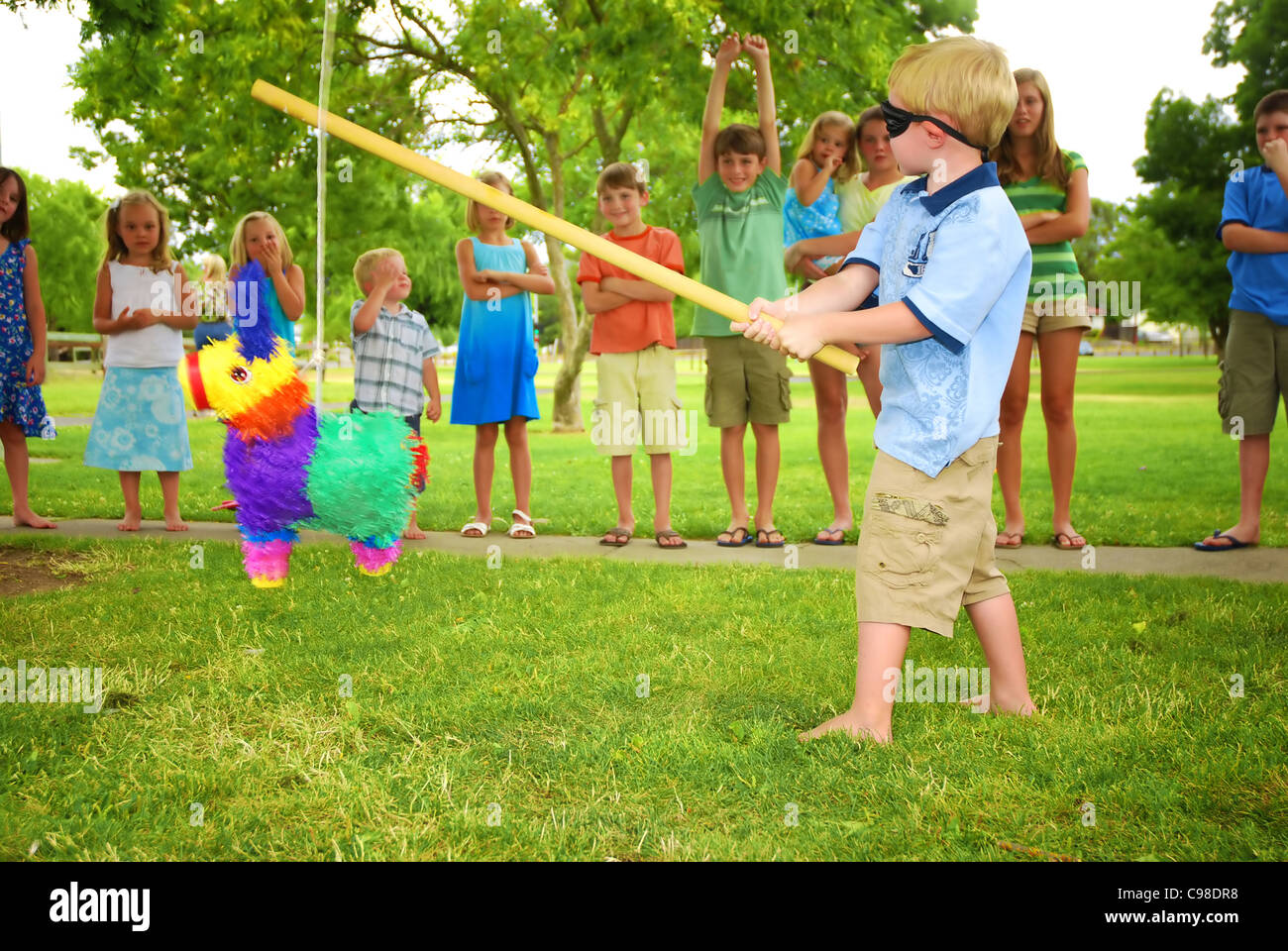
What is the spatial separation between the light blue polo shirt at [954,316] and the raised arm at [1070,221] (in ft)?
7.90

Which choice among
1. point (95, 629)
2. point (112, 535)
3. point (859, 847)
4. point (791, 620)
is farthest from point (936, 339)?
point (112, 535)

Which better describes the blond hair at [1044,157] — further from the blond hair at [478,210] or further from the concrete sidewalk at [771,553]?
the blond hair at [478,210]

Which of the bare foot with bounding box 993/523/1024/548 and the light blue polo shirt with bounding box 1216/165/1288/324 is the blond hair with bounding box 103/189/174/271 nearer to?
the bare foot with bounding box 993/523/1024/548

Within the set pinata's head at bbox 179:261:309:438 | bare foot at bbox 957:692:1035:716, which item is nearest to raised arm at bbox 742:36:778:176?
pinata's head at bbox 179:261:309:438

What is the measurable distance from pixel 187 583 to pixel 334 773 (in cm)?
215

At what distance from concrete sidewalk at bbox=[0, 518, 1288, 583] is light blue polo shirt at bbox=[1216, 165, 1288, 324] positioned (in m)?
1.16

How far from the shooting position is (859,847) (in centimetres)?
219

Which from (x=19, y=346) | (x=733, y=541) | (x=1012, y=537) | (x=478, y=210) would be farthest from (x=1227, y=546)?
(x=19, y=346)

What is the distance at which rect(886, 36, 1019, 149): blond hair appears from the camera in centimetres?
267

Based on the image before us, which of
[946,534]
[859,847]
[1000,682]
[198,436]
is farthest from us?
[198,436]

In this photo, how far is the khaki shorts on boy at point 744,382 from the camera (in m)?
5.40

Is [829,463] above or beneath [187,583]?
above

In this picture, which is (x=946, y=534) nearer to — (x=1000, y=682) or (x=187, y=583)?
(x=1000, y=682)

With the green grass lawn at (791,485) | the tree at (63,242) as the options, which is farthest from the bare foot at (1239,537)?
the tree at (63,242)
